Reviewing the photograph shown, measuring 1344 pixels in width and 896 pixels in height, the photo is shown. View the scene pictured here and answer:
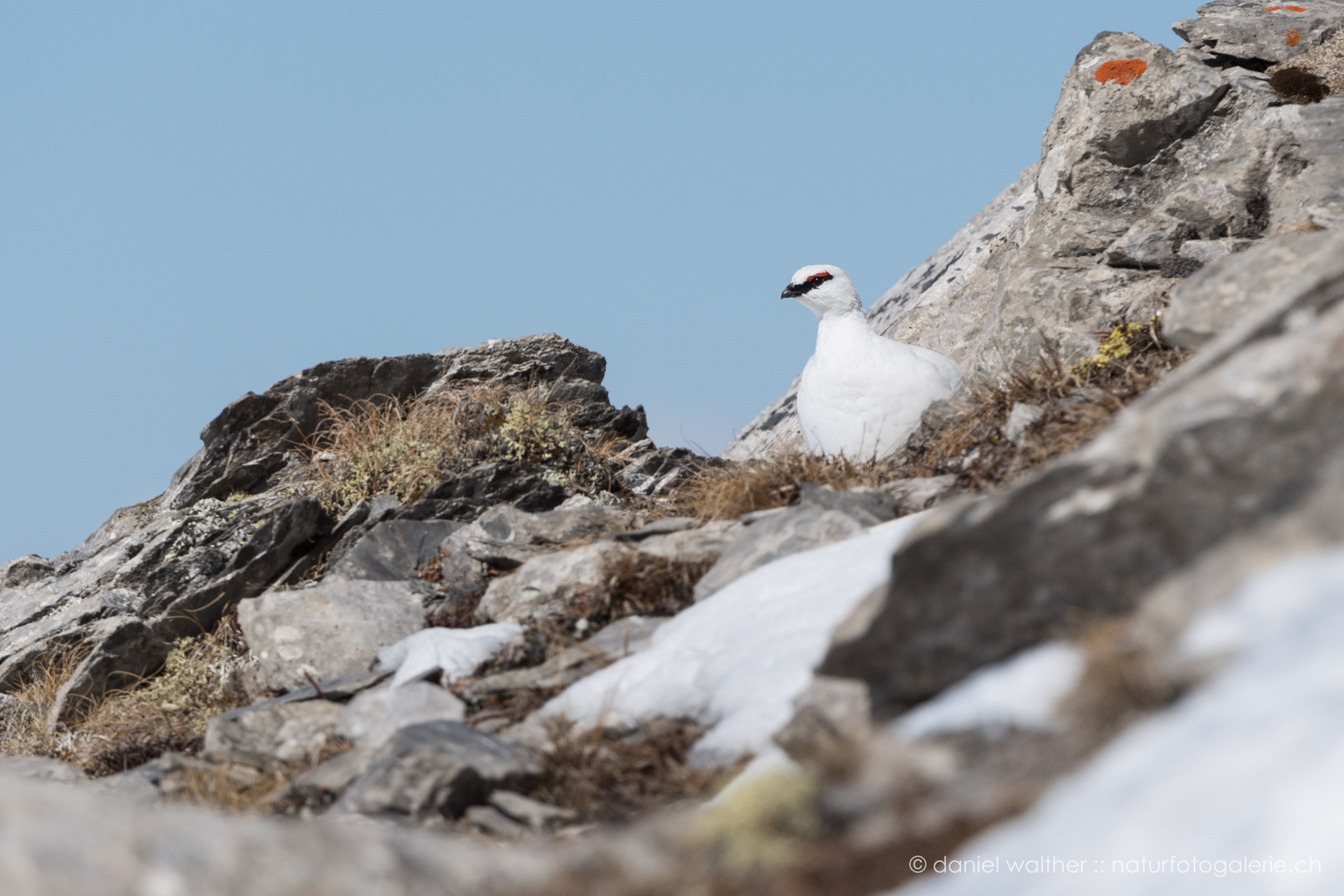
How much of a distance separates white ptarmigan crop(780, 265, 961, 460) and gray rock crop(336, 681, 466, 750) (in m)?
3.78

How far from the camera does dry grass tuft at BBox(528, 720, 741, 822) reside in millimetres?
4332

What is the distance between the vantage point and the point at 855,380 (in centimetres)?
849

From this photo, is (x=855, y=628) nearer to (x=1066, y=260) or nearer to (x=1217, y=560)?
(x=1217, y=560)

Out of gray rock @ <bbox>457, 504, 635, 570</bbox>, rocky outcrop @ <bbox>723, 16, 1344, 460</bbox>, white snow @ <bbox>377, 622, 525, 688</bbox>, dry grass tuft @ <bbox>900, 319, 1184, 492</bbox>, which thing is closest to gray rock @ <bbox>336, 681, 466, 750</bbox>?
white snow @ <bbox>377, 622, 525, 688</bbox>

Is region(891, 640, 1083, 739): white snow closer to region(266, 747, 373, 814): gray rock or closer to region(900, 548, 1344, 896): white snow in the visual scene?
region(900, 548, 1344, 896): white snow

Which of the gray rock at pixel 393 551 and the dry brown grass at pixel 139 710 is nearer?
the dry brown grass at pixel 139 710

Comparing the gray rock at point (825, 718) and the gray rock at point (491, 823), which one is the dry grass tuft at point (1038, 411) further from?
the gray rock at point (491, 823)

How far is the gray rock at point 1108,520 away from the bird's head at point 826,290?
218 inches

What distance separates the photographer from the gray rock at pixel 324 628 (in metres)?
7.23

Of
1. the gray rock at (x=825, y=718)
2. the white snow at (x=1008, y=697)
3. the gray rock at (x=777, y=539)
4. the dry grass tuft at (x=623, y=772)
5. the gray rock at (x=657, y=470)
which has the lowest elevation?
the dry grass tuft at (x=623, y=772)

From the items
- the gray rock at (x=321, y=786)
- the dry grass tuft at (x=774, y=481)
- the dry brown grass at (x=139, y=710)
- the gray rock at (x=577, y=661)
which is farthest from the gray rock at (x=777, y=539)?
the dry brown grass at (x=139, y=710)

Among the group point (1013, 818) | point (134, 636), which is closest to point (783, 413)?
point (134, 636)

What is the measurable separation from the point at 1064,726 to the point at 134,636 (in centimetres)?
853

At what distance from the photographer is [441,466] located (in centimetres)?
1081
